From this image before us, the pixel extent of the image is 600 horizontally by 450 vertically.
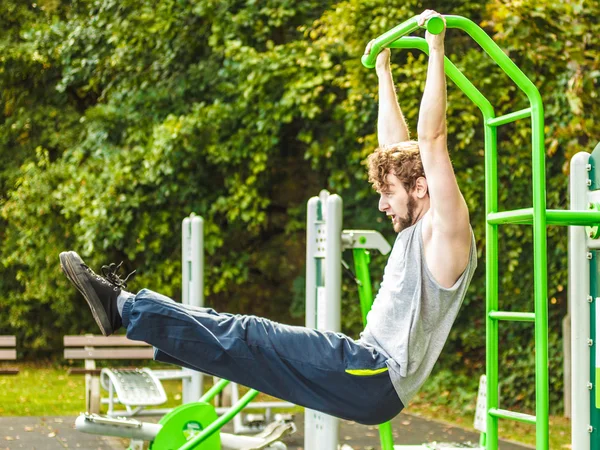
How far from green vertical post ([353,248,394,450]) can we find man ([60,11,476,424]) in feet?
3.48

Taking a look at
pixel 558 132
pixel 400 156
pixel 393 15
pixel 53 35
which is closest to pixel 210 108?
pixel 393 15

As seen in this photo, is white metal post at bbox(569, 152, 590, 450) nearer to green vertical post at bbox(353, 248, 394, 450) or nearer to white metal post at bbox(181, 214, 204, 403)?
green vertical post at bbox(353, 248, 394, 450)

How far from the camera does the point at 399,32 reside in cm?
338

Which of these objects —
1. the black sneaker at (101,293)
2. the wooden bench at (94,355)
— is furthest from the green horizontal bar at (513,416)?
the wooden bench at (94,355)

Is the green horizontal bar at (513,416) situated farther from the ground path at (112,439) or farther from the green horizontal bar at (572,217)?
the ground path at (112,439)

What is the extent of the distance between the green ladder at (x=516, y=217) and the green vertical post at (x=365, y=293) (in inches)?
35.7

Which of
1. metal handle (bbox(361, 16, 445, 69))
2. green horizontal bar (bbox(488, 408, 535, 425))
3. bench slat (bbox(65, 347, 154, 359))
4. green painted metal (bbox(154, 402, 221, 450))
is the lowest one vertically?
green painted metal (bbox(154, 402, 221, 450))

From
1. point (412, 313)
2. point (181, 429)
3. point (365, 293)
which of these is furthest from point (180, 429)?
point (412, 313)

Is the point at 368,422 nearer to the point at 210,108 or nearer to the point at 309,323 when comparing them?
the point at 309,323

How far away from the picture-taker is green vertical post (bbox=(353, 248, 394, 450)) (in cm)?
445

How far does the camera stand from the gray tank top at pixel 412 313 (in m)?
3.26

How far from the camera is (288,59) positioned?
9148mm

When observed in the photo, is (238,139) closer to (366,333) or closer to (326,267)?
(326,267)

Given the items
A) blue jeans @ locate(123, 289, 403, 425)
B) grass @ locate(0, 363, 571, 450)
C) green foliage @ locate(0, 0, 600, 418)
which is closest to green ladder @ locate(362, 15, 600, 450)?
blue jeans @ locate(123, 289, 403, 425)
